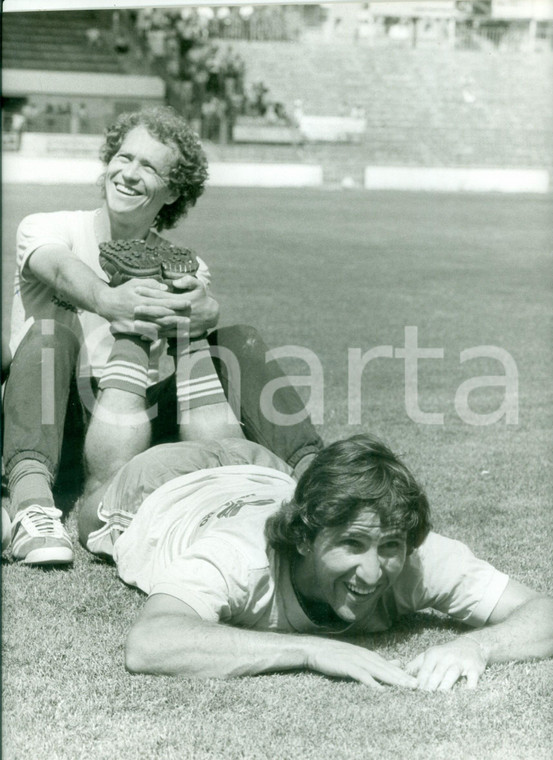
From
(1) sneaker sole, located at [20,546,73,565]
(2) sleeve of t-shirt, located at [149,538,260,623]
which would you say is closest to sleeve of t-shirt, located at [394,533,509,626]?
(2) sleeve of t-shirt, located at [149,538,260,623]

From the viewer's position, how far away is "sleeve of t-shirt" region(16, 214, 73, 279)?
14.0 feet

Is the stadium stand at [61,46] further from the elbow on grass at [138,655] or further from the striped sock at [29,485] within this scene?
the elbow on grass at [138,655]

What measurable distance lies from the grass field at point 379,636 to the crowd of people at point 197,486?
0.07 meters

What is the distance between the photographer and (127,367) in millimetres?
3820

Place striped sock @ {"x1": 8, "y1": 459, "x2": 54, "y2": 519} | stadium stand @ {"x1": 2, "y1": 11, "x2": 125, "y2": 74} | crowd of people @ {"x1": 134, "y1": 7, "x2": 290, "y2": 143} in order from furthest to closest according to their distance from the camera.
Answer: stadium stand @ {"x1": 2, "y1": 11, "x2": 125, "y2": 74}
crowd of people @ {"x1": 134, "y1": 7, "x2": 290, "y2": 143}
striped sock @ {"x1": 8, "y1": 459, "x2": 54, "y2": 519}

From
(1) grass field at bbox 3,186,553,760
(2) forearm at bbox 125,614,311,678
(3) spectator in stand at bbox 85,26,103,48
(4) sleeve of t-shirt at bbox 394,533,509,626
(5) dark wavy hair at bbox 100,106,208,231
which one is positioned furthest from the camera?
(3) spectator in stand at bbox 85,26,103,48

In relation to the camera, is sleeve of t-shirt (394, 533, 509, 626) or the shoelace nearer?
sleeve of t-shirt (394, 533, 509, 626)

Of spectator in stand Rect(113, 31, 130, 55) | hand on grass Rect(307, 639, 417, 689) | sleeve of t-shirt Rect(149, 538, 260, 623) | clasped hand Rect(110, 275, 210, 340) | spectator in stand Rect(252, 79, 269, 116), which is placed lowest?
spectator in stand Rect(252, 79, 269, 116)

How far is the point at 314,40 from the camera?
39500 millimetres

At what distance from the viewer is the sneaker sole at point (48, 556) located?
11.4 ft

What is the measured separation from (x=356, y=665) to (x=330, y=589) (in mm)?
190

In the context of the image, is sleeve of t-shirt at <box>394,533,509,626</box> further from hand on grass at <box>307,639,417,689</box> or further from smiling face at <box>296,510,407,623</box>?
hand on grass at <box>307,639,417,689</box>

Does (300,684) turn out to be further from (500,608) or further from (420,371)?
(420,371)

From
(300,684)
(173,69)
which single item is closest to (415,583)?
(300,684)
